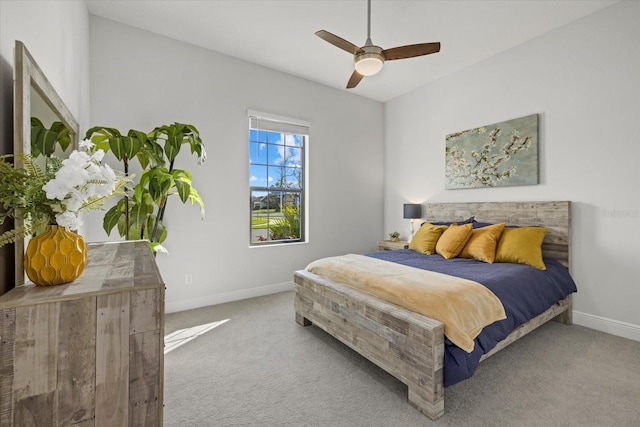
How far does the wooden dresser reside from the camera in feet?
2.61

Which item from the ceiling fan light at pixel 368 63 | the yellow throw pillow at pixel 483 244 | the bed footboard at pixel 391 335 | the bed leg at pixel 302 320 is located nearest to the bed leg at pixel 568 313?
the yellow throw pillow at pixel 483 244

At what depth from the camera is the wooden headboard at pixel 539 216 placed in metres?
2.99

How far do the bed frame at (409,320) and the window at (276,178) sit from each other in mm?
1436

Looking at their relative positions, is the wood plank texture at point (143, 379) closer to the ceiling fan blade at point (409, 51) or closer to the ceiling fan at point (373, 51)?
the ceiling fan at point (373, 51)

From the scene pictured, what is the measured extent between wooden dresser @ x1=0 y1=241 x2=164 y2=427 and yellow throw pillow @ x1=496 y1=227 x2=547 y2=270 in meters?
2.98

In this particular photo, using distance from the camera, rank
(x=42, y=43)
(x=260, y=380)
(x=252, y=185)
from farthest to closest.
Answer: (x=252, y=185), (x=260, y=380), (x=42, y=43)

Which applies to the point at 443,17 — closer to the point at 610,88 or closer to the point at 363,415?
→ the point at 610,88

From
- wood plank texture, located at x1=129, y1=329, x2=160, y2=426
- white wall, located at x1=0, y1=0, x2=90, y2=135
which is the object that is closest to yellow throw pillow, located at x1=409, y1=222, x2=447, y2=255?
wood plank texture, located at x1=129, y1=329, x2=160, y2=426

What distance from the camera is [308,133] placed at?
4.28 meters

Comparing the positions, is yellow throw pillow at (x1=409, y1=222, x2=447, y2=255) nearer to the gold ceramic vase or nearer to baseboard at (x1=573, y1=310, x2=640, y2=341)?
baseboard at (x1=573, y1=310, x2=640, y2=341)

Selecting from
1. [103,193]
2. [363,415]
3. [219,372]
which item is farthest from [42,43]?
[363,415]

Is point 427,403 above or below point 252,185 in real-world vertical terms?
below

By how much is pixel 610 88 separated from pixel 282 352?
12.4 ft

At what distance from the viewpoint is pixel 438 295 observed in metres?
1.87
